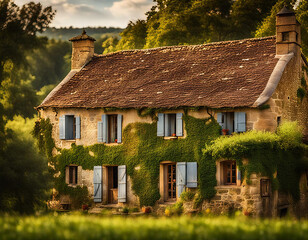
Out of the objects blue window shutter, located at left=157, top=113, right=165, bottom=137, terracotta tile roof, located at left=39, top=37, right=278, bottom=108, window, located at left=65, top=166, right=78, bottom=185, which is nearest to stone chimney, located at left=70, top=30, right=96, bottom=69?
terracotta tile roof, located at left=39, top=37, right=278, bottom=108

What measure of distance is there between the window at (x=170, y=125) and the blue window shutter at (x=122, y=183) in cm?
248

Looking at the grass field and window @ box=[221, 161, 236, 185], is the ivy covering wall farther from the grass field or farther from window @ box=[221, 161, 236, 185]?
the grass field

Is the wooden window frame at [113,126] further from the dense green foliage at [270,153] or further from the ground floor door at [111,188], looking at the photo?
the dense green foliage at [270,153]

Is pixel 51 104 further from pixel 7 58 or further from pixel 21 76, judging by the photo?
pixel 7 58

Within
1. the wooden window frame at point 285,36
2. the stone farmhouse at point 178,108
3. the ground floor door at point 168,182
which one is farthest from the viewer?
the wooden window frame at point 285,36

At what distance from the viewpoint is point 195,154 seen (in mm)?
24203

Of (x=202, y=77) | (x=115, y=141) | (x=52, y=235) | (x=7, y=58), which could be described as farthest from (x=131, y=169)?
(x=52, y=235)

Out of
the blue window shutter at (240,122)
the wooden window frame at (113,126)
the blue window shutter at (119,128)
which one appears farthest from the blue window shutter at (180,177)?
the wooden window frame at (113,126)

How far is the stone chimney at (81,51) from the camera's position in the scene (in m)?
31.2

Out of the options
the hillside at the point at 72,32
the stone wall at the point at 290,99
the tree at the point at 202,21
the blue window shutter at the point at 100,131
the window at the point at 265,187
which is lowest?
the window at the point at 265,187

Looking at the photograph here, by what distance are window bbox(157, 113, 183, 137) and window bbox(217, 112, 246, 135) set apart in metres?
1.84

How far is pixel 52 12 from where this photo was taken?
2539cm

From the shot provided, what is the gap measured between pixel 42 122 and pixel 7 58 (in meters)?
5.85

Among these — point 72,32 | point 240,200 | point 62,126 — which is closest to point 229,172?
point 240,200
